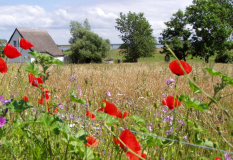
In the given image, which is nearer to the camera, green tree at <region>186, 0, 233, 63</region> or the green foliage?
green tree at <region>186, 0, 233, 63</region>

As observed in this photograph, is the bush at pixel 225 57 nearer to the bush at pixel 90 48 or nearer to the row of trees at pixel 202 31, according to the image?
the row of trees at pixel 202 31

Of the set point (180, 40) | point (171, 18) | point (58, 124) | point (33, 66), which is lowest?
point (58, 124)

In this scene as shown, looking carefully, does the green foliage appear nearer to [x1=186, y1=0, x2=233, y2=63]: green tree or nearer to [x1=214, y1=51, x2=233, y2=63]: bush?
[x1=186, y1=0, x2=233, y2=63]: green tree

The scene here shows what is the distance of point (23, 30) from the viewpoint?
32.7 meters

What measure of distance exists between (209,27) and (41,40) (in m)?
23.0

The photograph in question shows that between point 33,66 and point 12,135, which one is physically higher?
point 33,66

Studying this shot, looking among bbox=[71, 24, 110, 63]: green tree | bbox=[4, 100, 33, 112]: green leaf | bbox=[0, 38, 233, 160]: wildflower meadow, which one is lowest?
bbox=[0, 38, 233, 160]: wildflower meadow

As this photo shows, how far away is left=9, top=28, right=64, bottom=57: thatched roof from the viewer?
32188 millimetres

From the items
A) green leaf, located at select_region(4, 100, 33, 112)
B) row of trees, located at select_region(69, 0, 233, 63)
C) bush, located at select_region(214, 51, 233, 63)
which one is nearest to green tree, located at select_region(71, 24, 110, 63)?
row of trees, located at select_region(69, 0, 233, 63)

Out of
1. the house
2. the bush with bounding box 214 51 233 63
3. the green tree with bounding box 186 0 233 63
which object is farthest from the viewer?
the house

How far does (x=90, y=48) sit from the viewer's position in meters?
34.1

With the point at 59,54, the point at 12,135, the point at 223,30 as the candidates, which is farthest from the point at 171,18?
the point at 12,135

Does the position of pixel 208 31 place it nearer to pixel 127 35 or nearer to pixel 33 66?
pixel 127 35

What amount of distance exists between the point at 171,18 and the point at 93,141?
109 ft
